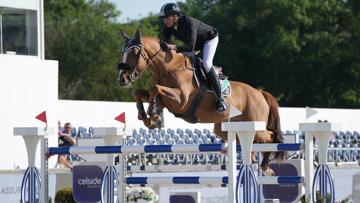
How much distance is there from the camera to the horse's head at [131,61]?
8680 millimetres

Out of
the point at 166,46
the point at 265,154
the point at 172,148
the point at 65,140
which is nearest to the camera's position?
the point at 172,148

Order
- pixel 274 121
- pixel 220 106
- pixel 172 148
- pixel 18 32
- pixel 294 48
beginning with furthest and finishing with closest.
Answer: pixel 294 48
pixel 18 32
pixel 274 121
pixel 220 106
pixel 172 148

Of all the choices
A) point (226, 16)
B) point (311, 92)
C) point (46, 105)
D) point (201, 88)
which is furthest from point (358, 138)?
point (226, 16)

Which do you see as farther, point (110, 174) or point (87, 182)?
point (87, 182)

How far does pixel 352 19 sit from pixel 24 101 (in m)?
26.3

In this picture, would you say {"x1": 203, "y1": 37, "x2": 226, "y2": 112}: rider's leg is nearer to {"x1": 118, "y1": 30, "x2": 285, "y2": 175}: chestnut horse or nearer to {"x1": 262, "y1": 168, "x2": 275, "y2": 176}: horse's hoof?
{"x1": 118, "y1": 30, "x2": 285, "y2": 175}: chestnut horse

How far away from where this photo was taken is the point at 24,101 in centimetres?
1964

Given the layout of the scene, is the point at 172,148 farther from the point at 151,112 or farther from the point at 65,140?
the point at 65,140

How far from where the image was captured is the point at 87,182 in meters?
8.71

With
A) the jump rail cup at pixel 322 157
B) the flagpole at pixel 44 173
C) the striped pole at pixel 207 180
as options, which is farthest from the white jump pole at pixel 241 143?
the flagpole at pixel 44 173

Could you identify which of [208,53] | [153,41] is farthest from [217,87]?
[153,41]

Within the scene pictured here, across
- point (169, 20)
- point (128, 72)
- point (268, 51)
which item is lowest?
point (128, 72)

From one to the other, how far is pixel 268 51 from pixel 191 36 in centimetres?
3388

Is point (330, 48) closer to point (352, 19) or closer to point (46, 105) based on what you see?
point (352, 19)
